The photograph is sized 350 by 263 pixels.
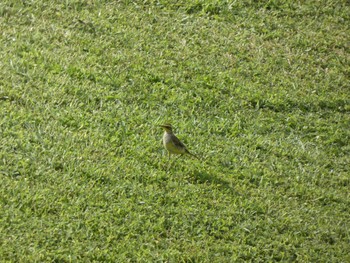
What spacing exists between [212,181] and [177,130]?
1005 mm

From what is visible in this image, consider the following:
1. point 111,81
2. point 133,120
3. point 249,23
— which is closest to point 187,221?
point 133,120

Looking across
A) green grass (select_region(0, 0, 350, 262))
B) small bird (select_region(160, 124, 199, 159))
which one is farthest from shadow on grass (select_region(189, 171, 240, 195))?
small bird (select_region(160, 124, 199, 159))

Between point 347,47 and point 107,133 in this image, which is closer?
point 107,133

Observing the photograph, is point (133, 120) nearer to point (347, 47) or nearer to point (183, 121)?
point (183, 121)

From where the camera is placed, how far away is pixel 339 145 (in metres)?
10.4

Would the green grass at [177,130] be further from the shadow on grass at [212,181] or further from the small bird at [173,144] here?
the small bird at [173,144]

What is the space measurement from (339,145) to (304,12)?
333cm

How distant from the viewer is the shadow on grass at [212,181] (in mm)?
9016

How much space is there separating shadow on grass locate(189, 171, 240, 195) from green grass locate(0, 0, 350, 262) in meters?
0.02

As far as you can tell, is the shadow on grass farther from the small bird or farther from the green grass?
the small bird

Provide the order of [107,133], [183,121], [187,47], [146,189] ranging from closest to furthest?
[146,189], [107,133], [183,121], [187,47]

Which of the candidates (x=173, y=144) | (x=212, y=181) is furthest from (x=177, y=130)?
(x=212, y=181)

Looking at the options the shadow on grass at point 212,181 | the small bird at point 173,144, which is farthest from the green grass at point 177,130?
the small bird at point 173,144

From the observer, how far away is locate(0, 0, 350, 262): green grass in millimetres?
8094
